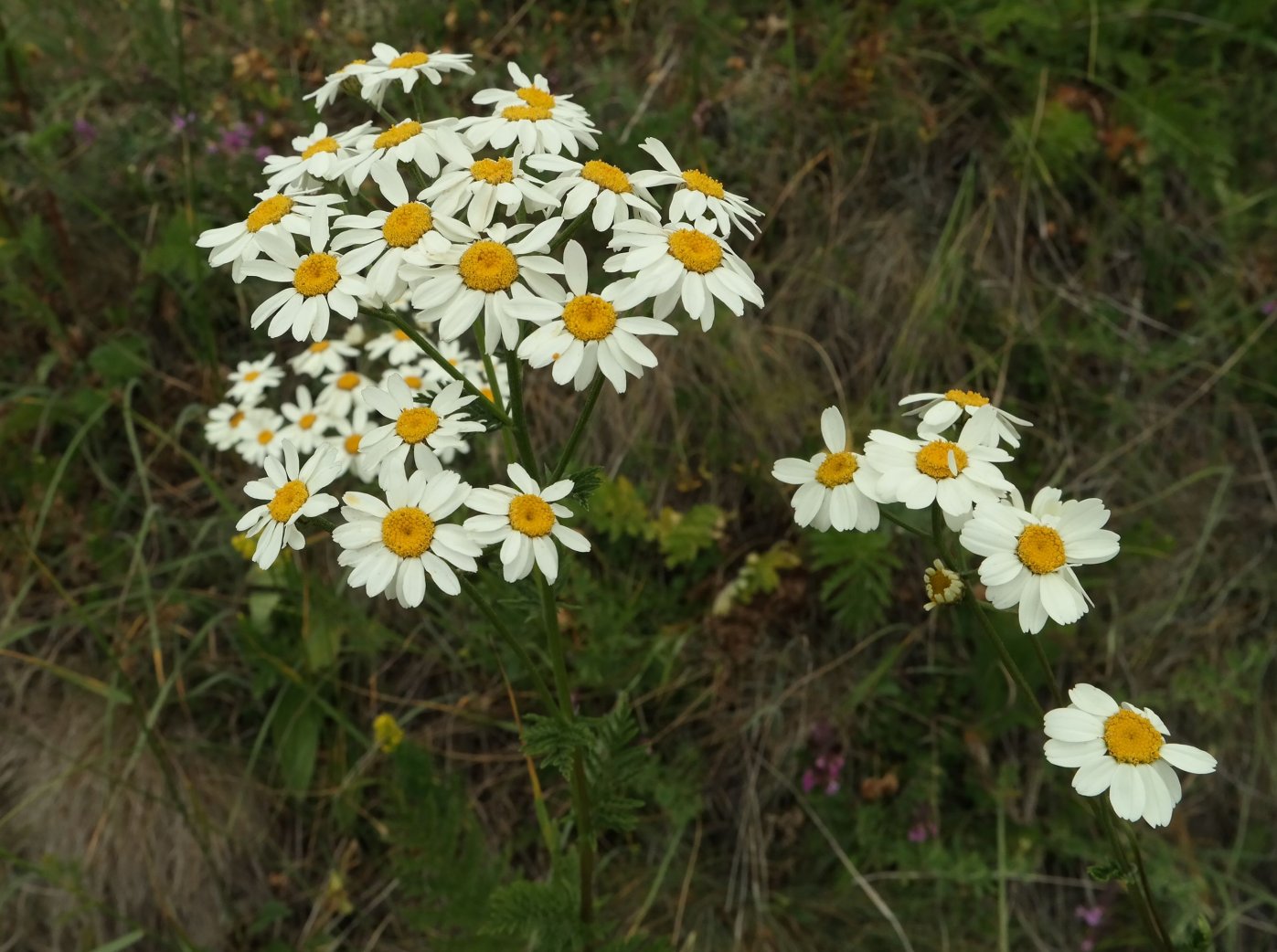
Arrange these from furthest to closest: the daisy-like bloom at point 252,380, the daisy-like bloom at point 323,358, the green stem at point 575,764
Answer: the daisy-like bloom at point 252,380, the daisy-like bloom at point 323,358, the green stem at point 575,764

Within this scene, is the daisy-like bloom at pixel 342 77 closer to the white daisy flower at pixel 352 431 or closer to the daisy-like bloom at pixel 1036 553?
the white daisy flower at pixel 352 431

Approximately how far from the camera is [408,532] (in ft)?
4.72

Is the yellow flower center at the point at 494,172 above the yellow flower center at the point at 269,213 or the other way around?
above

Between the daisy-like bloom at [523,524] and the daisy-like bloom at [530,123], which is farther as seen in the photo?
the daisy-like bloom at [530,123]

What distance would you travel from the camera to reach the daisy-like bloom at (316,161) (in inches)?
64.3

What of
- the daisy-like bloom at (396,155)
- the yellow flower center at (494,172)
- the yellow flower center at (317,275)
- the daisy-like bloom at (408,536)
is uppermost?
the yellow flower center at (494,172)

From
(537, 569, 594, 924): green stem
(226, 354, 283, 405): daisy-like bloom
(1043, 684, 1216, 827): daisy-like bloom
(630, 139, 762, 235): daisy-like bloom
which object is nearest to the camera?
(1043, 684, 1216, 827): daisy-like bloom

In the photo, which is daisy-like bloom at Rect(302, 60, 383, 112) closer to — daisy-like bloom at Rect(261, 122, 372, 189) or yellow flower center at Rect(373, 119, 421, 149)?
daisy-like bloom at Rect(261, 122, 372, 189)

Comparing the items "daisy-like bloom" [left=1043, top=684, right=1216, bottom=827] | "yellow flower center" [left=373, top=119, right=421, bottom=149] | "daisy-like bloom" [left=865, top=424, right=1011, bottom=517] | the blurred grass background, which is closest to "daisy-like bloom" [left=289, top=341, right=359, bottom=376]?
the blurred grass background

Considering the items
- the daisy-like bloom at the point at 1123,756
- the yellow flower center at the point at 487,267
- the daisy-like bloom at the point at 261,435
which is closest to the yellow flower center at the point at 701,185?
the yellow flower center at the point at 487,267

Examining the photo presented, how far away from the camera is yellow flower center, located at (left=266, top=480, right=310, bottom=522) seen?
5.01 feet

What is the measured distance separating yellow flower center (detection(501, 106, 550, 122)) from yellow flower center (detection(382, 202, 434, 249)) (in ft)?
1.07

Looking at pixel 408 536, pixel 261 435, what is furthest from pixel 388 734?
pixel 408 536

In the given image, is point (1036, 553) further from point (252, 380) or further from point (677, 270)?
point (252, 380)
